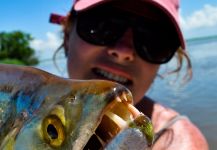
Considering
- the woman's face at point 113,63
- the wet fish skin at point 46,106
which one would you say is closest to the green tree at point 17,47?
the woman's face at point 113,63

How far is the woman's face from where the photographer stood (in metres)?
2.88

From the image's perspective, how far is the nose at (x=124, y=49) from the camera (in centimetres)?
287

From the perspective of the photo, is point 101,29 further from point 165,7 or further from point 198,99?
point 198,99

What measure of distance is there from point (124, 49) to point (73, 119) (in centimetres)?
196

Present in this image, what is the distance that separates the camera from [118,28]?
2.92 m

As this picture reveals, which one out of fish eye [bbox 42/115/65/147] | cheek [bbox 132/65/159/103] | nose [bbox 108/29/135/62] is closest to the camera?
fish eye [bbox 42/115/65/147]

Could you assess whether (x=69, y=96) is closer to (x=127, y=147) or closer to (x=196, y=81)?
(x=127, y=147)

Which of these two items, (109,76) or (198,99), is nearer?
(109,76)

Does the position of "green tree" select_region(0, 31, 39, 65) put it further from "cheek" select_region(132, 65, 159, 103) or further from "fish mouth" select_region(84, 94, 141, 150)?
"fish mouth" select_region(84, 94, 141, 150)

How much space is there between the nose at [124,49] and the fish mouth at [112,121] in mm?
1860

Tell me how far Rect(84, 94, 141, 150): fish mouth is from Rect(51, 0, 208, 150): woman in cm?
185

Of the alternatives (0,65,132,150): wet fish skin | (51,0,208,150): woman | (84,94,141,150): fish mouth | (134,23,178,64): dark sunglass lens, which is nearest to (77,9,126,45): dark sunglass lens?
(51,0,208,150): woman

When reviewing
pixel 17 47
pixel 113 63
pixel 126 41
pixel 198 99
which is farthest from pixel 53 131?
pixel 17 47

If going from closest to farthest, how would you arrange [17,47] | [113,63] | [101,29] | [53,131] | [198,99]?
[53,131] < [113,63] < [101,29] < [198,99] < [17,47]
